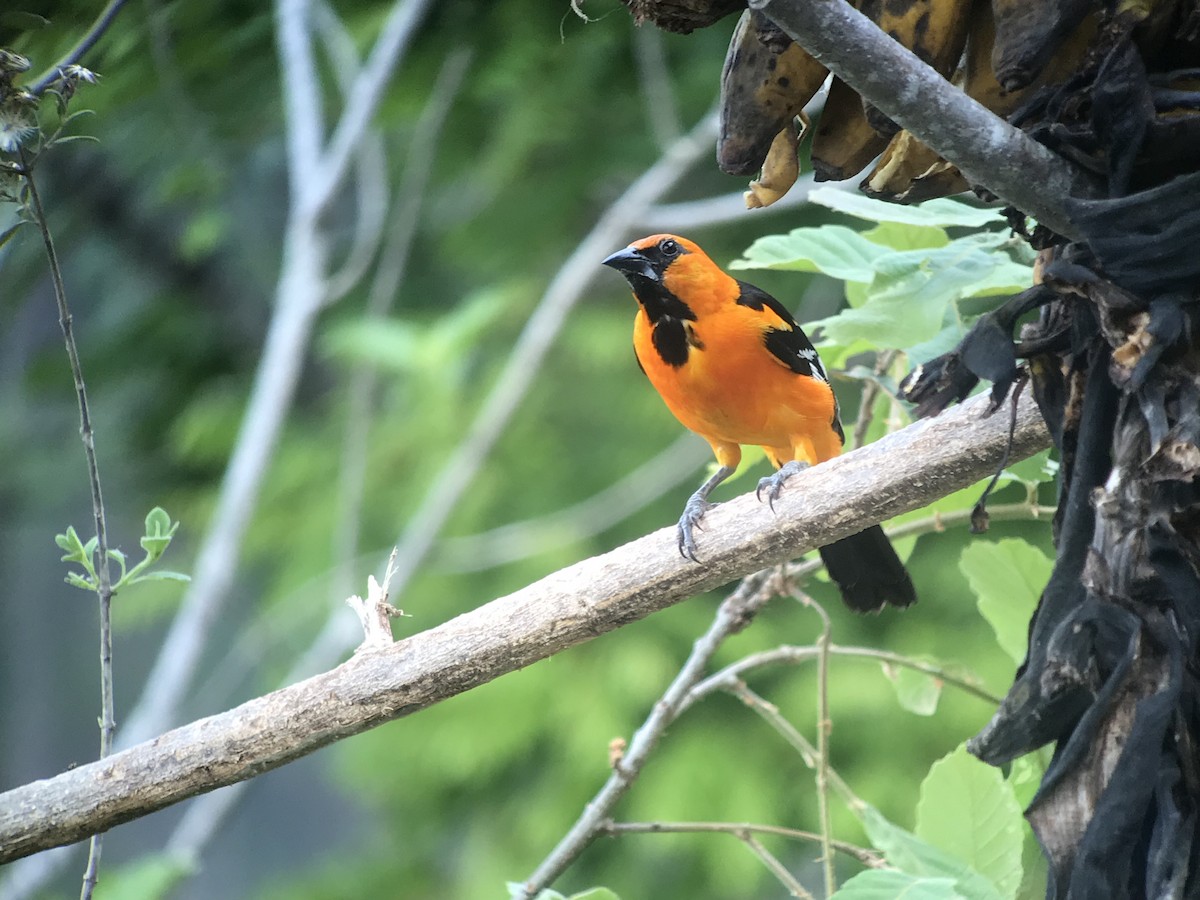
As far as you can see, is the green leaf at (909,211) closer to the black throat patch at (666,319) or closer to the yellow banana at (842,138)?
the yellow banana at (842,138)

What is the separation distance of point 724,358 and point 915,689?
0.85m

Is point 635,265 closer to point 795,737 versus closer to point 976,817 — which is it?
point 795,737

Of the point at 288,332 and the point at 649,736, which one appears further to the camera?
the point at 288,332

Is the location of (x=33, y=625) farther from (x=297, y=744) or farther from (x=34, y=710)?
(x=297, y=744)

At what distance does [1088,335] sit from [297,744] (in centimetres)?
79

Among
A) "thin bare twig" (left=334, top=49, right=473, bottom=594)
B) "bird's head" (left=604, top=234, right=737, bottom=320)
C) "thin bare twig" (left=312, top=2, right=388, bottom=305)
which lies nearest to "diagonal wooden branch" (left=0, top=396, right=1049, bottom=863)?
"bird's head" (left=604, top=234, right=737, bottom=320)

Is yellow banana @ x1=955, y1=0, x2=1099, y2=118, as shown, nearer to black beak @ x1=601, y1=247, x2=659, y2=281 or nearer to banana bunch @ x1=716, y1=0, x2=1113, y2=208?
banana bunch @ x1=716, y1=0, x2=1113, y2=208

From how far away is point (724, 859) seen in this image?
13.4 feet

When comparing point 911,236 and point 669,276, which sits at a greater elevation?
point 669,276

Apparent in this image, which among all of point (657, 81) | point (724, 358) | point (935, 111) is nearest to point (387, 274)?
point (657, 81)

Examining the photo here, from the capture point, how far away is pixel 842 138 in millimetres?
977

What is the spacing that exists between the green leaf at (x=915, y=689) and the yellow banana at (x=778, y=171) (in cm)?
80

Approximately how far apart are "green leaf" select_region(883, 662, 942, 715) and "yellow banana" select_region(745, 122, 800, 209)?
80 centimetres

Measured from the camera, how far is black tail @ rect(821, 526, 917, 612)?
2.00m
